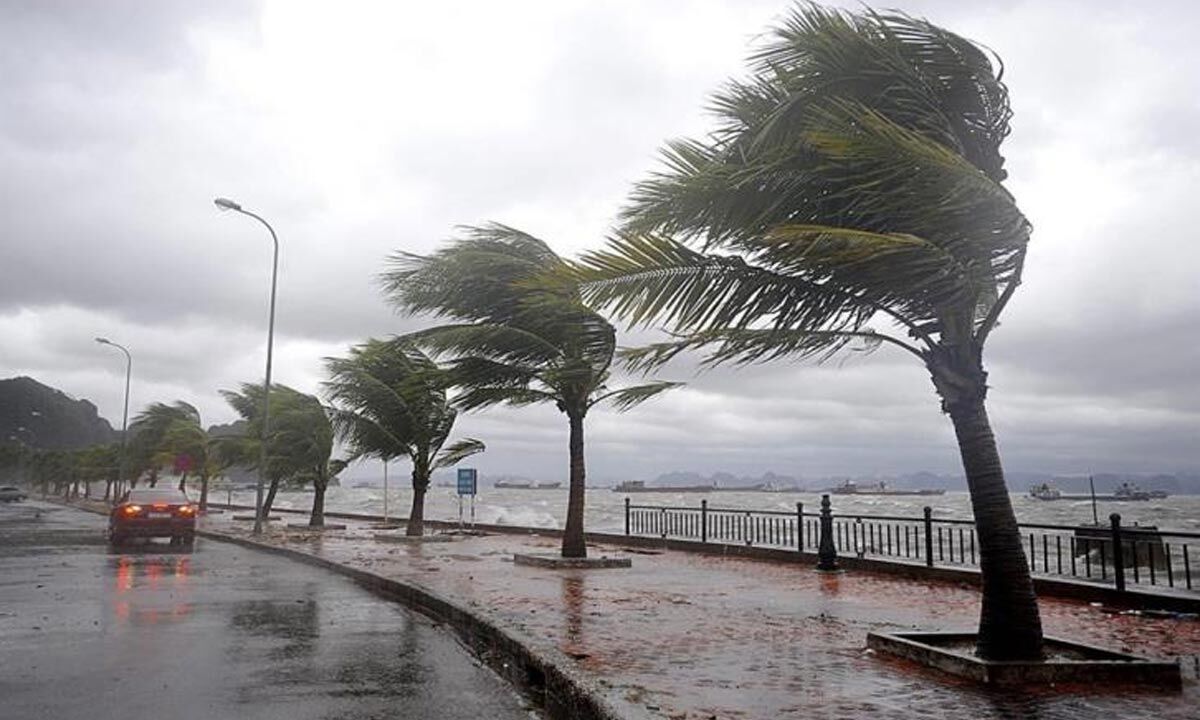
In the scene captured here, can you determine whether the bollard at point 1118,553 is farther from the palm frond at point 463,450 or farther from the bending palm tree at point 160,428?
the bending palm tree at point 160,428

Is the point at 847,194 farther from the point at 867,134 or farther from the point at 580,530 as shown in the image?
the point at 580,530

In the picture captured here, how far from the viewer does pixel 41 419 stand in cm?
18538

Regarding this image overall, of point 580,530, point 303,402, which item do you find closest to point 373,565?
point 580,530

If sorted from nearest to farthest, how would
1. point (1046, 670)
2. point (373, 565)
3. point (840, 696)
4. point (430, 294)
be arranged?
point (840, 696) → point (1046, 670) → point (373, 565) → point (430, 294)

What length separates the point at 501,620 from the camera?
31.7ft

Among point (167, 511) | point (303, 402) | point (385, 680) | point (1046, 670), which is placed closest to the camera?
point (1046, 670)

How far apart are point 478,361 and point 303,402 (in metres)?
16.9

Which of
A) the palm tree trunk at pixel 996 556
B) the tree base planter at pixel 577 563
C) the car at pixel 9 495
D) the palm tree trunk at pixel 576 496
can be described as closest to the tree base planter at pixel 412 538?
the palm tree trunk at pixel 576 496

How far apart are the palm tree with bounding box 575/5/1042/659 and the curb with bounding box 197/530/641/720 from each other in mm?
2808

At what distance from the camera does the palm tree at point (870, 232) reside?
7.23 metres

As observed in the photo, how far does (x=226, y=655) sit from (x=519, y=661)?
2.66 m

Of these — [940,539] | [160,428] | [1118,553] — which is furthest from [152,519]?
[160,428]

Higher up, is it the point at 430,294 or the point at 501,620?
the point at 430,294

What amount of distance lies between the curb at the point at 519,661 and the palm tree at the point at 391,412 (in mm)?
10736
